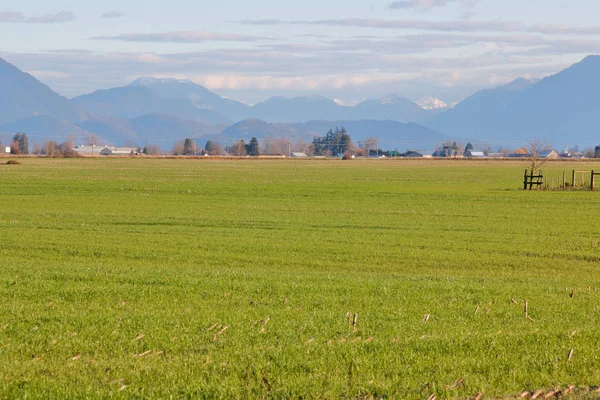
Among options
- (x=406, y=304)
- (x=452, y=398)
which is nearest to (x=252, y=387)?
(x=452, y=398)

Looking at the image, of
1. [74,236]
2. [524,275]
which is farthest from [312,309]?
[74,236]

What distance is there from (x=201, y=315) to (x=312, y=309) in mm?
1898

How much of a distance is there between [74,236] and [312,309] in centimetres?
1835

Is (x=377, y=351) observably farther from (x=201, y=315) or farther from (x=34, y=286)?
(x=34, y=286)

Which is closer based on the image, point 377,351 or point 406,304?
point 377,351

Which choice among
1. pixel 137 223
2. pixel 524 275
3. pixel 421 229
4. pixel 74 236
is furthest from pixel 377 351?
pixel 137 223

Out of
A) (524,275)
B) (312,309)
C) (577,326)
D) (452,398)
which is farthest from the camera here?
(524,275)

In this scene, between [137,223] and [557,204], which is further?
[557,204]

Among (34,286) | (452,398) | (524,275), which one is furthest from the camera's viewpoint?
(524,275)

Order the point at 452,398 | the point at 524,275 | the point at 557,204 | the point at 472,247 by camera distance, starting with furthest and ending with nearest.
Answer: the point at 557,204
the point at 472,247
the point at 524,275
the point at 452,398

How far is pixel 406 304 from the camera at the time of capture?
13711 mm

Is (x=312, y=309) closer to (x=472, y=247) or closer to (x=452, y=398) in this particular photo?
(x=452, y=398)

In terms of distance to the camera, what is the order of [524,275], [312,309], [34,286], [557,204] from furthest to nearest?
[557,204], [524,275], [34,286], [312,309]

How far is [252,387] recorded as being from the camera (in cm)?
836
